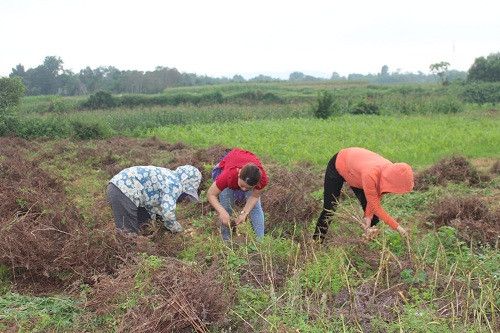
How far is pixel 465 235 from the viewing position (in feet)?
14.5

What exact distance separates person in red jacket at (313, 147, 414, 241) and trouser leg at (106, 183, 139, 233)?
69.8 inches

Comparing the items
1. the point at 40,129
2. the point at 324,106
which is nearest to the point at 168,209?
the point at 40,129

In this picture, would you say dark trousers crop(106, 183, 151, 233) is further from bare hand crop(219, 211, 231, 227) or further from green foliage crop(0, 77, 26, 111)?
green foliage crop(0, 77, 26, 111)

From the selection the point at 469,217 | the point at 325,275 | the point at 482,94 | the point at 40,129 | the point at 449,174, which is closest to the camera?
the point at 325,275

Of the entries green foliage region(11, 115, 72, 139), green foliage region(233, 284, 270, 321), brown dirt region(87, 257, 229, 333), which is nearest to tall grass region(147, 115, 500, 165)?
green foliage region(11, 115, 72, 139)

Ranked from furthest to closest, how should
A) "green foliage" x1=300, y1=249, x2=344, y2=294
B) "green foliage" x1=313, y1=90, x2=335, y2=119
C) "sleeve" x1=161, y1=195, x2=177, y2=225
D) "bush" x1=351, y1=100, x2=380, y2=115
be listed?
"bush" x1=351, y1=100, x2=380, y2=115 < "green foliage" x1=313, y1=90, x2=335, y2=119 < "sleeve" x1=161, y1=195, x2=177, y2=225 < "green foliage" x1=300, y1=249, x2=344, y2=294

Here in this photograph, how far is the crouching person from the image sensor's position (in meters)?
4.22

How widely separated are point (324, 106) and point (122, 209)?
56.6 feet

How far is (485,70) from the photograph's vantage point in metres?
39.1

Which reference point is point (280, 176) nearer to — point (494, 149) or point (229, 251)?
point (229, 251)

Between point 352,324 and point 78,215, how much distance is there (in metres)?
3.59

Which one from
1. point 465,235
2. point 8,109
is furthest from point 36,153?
point 465,235

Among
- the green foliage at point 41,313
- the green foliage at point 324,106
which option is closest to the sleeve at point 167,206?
the green foliage at point 41,313

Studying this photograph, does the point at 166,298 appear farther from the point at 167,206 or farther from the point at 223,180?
the point at 223,180
